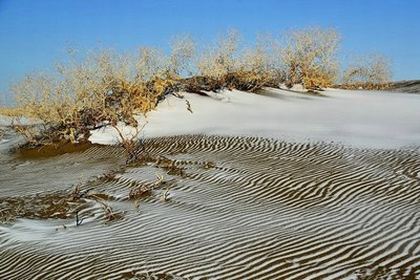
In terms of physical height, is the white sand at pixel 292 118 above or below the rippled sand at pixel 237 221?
above

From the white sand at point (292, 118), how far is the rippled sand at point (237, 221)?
1513 millimetres

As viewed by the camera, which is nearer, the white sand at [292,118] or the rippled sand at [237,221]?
the rippled sand at [237,221]

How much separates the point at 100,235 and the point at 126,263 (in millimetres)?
1194

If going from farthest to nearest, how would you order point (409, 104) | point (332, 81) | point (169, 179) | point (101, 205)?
point (332, 81) → point (409, 104) → point (169, 179) → point (101, 205)

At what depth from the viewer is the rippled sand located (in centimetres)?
522

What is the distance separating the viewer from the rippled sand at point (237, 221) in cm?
522

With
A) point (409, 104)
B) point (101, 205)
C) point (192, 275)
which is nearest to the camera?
point (192, 275)

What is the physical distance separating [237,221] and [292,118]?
9.23m

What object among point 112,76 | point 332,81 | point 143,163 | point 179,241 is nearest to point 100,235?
point 179,241

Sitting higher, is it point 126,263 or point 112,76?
point 112,76

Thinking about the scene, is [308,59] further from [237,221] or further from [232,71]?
[237,221]

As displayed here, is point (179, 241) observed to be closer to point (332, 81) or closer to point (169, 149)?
point (169, 149)

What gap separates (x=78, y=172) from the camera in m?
11.0

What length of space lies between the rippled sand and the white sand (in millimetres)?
1513
